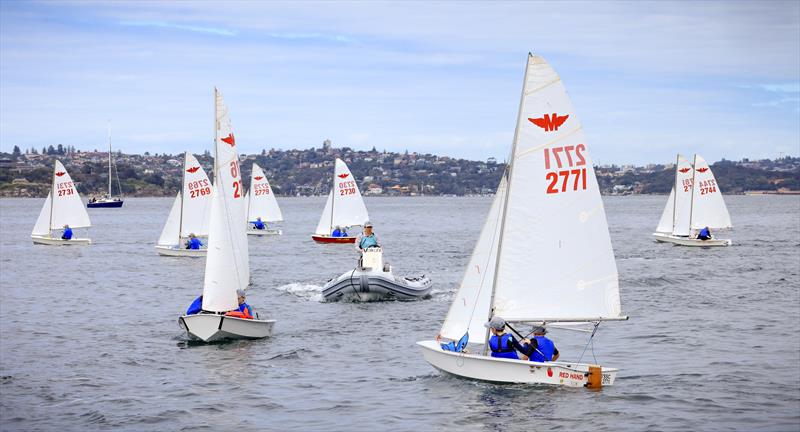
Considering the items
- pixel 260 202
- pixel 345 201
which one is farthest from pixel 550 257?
pixel 260 202

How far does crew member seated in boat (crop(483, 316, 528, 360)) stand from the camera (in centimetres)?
2036

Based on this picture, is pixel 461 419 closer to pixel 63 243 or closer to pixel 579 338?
pixel 579 338

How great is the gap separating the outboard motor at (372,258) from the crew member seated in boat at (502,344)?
50.9 ft

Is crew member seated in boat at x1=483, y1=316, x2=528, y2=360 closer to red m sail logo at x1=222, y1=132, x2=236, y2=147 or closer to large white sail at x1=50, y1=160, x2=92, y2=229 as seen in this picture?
red m sail logo at x1=222, y1=132, x2=236, y2=147

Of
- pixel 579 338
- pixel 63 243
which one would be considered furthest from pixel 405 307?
pixel 63 243

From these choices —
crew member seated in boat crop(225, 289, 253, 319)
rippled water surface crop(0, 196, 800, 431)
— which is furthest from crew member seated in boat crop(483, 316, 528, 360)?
crew member seated in boat crop(225, 289, 253, 319)

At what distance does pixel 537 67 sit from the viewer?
19.5 m

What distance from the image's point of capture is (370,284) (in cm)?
3569

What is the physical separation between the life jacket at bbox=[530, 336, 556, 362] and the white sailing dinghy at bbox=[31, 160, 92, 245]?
5670 centimetres

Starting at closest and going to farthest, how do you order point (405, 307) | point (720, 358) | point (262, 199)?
1. point (720, 358)
2. point (405, 307)
3. point (262, 199)

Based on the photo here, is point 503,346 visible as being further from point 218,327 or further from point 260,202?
point 260,202

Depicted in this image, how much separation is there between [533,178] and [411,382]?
5756 mm

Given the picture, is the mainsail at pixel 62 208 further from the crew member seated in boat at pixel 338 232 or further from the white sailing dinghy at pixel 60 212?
the crew member seated in boat at pixel 338 232

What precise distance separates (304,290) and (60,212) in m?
37.4
